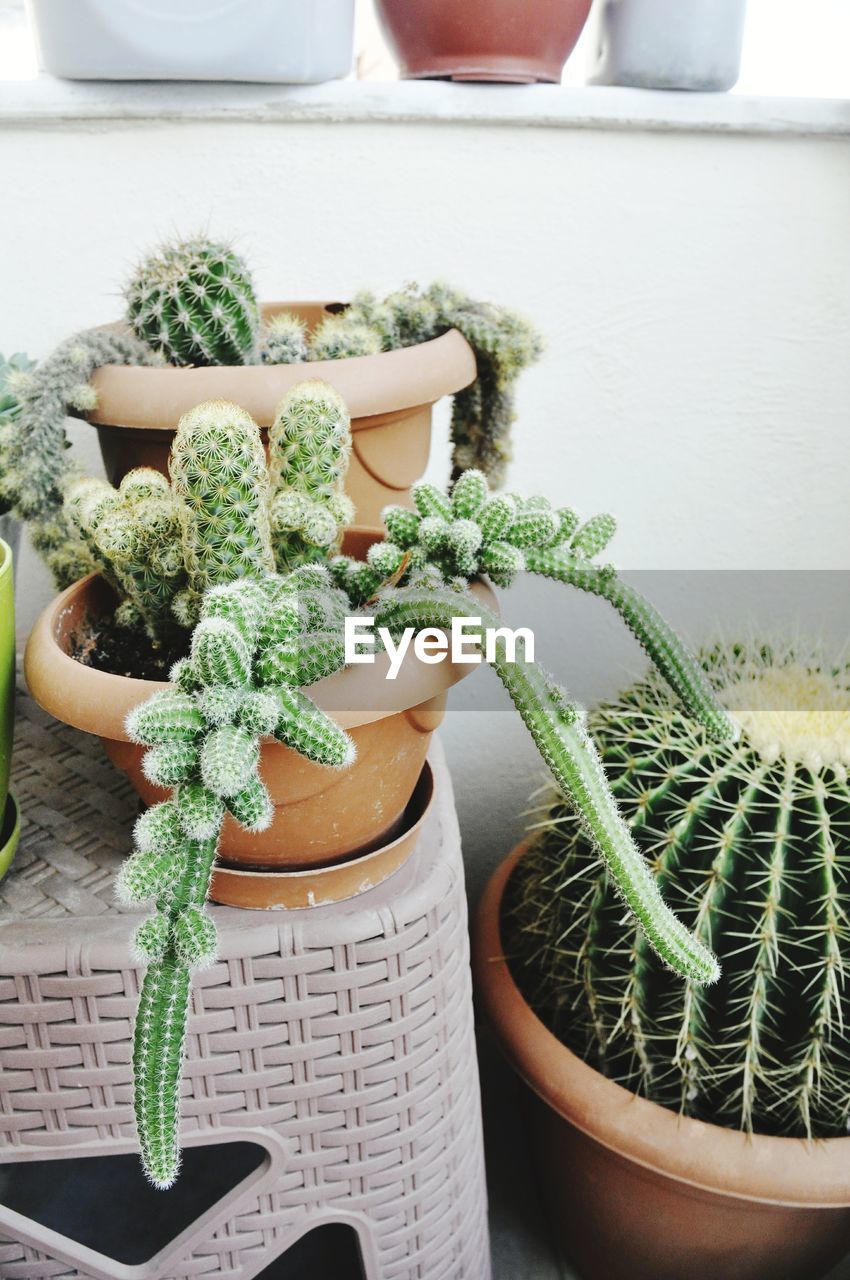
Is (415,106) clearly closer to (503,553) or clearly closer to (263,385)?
(263,385)

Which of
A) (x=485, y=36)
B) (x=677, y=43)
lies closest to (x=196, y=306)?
(x=485, y=36)

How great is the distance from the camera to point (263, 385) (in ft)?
1.96

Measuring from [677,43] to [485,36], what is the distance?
19cm

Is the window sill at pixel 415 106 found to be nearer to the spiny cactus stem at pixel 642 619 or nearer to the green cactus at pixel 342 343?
the green cactus at pixel 342 343

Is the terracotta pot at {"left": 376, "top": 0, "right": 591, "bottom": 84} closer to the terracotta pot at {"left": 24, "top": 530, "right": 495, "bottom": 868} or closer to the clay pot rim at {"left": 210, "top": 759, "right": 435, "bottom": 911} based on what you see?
the terracotta pot at {"left": 24, "top": 530, "right": 495, "bottom": 868}

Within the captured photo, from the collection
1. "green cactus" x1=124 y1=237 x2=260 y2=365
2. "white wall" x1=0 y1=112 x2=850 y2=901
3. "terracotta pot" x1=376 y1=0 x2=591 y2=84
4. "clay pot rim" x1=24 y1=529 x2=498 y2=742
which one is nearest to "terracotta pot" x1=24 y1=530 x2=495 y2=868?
"clay pot rim" x1=24 y1=529 x2=498 y2=742

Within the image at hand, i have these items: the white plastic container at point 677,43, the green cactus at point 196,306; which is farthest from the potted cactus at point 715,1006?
the white plastic container at point 677,43

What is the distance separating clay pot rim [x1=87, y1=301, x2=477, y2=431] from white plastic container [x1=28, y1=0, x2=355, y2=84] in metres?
0.34

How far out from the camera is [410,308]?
0.73 m

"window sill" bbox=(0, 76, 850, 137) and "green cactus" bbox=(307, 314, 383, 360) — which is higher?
"window sill" bbox=(0, 76, 850, 137)

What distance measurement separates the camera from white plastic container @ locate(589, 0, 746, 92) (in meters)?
0.88

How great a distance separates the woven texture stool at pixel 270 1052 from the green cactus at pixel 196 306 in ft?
1.12

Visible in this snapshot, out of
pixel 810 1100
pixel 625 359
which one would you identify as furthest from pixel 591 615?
pixel 810 1100

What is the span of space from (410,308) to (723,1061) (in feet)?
2.09
